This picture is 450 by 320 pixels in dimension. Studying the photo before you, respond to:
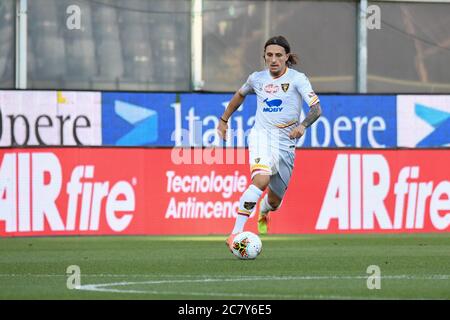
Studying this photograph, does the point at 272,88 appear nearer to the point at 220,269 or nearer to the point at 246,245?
the point at 246,245

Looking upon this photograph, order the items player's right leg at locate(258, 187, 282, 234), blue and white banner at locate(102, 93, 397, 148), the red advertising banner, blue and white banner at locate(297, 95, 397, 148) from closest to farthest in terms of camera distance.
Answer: player's right leg at locate(258, 187, 282, 234) < the red advertising banner < blue and white banner at locate(102, 93, 397, 148) < blue and white banner at locate(297, 95, 397, 148)

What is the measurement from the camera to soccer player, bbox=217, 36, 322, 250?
13.1m

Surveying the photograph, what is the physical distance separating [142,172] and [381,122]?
462cm

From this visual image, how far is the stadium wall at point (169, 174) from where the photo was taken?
19797 millimetres

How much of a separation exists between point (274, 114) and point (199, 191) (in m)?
7.28

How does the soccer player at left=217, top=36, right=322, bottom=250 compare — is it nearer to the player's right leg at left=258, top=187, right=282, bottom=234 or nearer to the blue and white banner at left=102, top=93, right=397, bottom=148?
the player's right leg at left=258, top=187, right=282, bottom=234

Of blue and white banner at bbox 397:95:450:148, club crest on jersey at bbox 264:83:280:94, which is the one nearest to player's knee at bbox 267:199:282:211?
club crest on jersey at bbox 264:83:280:94

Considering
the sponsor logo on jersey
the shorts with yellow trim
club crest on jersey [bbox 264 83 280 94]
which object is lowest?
the shorts with yellow trim

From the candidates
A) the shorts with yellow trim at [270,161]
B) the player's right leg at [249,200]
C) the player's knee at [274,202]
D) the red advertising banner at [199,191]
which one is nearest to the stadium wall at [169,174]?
the red advertising banner at [199,191]

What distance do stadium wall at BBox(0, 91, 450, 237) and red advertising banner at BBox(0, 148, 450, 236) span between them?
16 mm

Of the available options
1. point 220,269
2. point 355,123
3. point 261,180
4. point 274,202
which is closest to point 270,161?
point 261,180

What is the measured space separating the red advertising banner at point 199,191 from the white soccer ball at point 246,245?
7.67m

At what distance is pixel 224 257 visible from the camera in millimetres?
13375

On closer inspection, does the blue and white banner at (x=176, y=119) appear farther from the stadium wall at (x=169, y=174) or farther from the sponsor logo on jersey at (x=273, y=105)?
the sponsor logo on jersey at (x=273, y=105)
